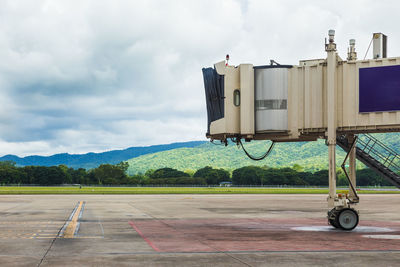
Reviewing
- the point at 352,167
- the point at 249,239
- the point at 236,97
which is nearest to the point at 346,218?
the point at 352,167

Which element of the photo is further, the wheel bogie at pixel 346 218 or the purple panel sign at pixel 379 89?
the wheel bogie at pixel 346 218

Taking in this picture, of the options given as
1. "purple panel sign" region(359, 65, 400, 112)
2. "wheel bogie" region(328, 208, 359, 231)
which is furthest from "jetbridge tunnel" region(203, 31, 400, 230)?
"wheel bogie" region(328, 208, 359, 231)

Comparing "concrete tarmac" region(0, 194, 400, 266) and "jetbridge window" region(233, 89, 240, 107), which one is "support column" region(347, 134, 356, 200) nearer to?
"concrete tarmac" region(0, 194, 400, 266)

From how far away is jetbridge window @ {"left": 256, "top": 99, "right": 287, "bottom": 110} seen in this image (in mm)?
25344

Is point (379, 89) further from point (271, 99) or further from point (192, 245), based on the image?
point (192, 245)

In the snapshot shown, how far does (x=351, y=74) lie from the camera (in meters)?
25.5

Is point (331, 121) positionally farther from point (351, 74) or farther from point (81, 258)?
point (81, 258)

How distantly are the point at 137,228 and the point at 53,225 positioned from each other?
5.45 m

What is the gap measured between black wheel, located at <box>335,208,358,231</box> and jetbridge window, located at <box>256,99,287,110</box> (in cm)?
658

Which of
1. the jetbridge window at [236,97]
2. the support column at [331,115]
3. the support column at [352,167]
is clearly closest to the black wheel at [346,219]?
the support column at [331,115]

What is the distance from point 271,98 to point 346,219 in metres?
7.76

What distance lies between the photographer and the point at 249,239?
69.6ft

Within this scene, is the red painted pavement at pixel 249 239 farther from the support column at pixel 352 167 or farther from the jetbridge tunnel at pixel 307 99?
the jetbridge tunnel at pixel 307 99

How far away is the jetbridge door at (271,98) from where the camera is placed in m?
25.2
